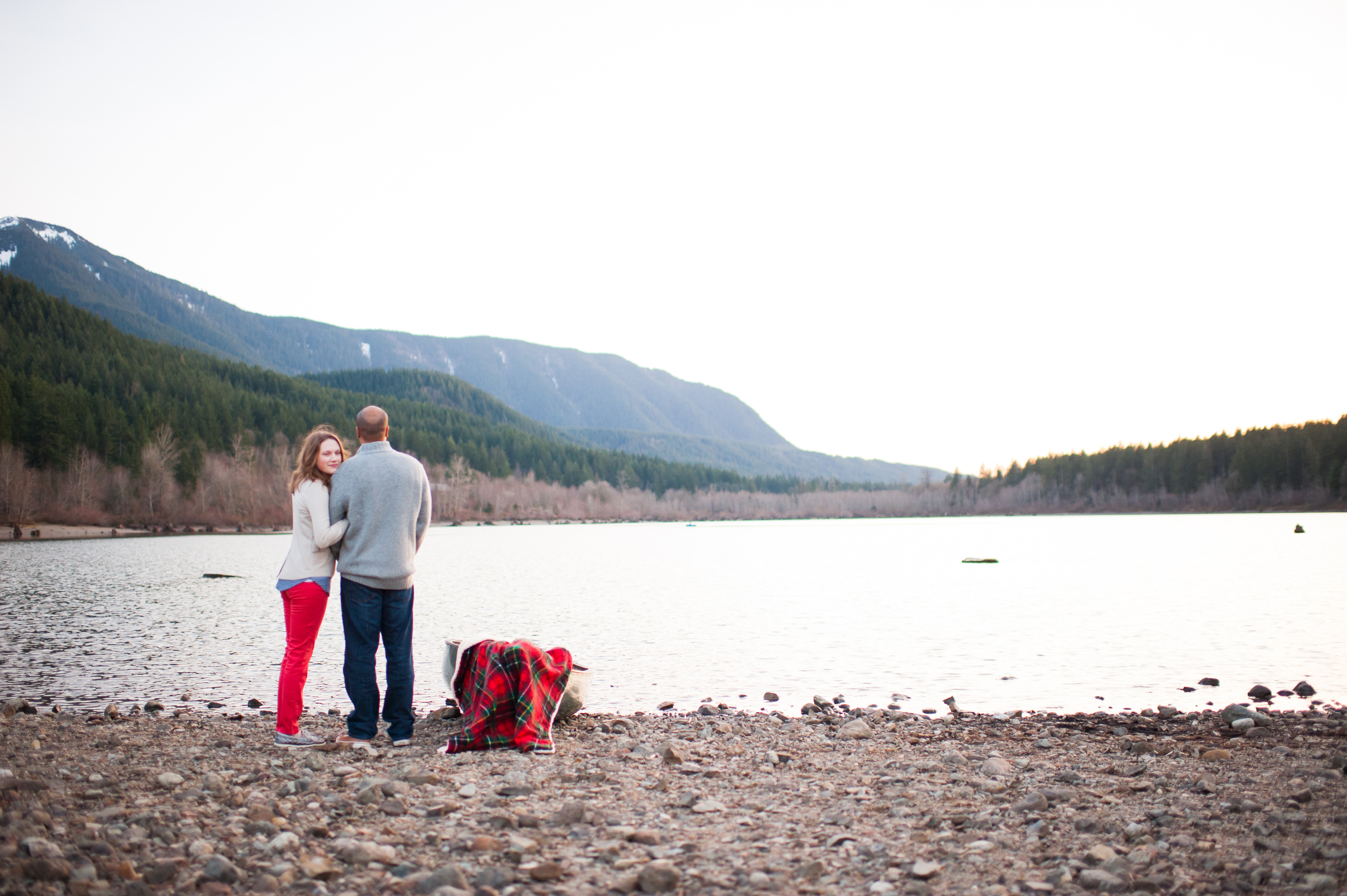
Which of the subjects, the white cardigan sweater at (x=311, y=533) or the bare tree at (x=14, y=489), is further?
the bare tree at (x=14, y=489)

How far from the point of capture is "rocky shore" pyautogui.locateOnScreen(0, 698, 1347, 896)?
5.04 meters

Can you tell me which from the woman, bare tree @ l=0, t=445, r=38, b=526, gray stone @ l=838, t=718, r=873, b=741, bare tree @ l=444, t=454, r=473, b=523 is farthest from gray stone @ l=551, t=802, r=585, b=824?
bare tree @ l=444, t=454, r=473, b=523

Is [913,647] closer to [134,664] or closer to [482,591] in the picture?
[134,664]

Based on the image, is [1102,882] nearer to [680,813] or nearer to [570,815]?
[680,813]

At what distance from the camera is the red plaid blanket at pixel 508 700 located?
837cm

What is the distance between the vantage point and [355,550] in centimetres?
786

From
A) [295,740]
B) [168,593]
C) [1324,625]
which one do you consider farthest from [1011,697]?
[168,593]

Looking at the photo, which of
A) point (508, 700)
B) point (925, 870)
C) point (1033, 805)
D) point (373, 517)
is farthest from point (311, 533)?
point (1033, 805)

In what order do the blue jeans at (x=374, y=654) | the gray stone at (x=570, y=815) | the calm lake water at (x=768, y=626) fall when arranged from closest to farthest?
1. the gray stone at (x=570, y=815)
2. the blue jeans at (x=374, y=654)
3. the calm lake water at (x=768, y=626)

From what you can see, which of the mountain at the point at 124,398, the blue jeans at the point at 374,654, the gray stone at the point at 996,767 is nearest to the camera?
the gray stone at the point at 996,767

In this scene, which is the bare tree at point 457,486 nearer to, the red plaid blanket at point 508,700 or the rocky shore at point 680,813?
the rocky shore at point 680,813

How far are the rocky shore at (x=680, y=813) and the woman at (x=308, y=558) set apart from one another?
94 centimetres

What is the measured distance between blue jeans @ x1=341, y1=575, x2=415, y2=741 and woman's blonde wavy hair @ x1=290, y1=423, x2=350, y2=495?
3.32 feet

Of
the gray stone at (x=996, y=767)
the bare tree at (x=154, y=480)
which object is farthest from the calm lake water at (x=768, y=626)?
the bare tree at (x=154, y=480)
